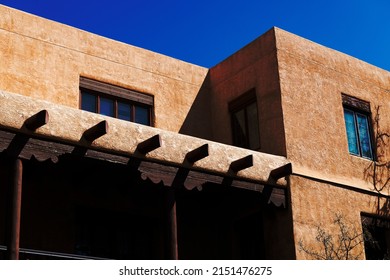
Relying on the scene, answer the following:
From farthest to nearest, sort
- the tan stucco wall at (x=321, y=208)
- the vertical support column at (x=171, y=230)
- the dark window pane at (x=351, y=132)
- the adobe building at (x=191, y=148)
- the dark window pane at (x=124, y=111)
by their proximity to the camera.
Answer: the dark window pane at (x=351, y=132)
the dark window pane at (x=124, y=111)
the tan stucco wall at (x=321, y=208)
the adobe building at (x=191, y=148)
the vertical support column at (x=171, y=230)

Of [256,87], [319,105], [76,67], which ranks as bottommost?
[319,105]

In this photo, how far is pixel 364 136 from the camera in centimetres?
1656

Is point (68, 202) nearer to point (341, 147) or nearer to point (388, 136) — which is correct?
point (341, 147)

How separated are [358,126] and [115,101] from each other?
15.9 ft

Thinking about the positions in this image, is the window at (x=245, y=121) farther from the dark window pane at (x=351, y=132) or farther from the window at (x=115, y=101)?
the dark window pane at (x=351, y=132)

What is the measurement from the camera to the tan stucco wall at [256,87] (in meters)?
15.3

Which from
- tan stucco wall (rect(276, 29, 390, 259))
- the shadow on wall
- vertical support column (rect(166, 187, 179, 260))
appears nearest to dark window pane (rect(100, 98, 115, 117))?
the shadow on wall

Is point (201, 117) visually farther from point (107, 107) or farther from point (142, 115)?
point (107, 107)

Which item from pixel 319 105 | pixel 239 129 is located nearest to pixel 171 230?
pixel 239 129

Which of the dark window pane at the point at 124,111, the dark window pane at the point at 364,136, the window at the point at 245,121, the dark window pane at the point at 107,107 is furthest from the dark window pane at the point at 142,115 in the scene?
the dark window pane at the point at 364,136

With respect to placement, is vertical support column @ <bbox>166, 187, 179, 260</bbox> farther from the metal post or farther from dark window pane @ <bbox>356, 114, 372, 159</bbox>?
dark window pane @ <bbox>356, 114, 372, 159</bbox>

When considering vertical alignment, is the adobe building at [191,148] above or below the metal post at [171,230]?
above

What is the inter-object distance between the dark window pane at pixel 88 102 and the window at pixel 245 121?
283cm
